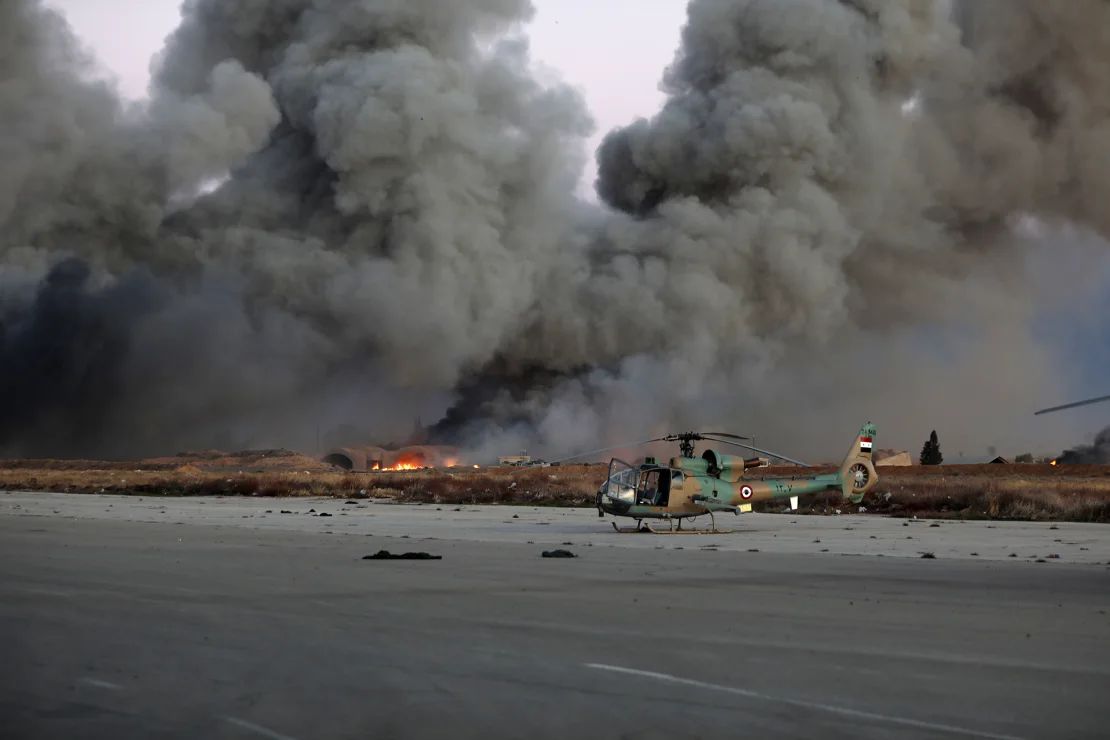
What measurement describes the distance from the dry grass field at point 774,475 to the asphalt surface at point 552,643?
517 inches

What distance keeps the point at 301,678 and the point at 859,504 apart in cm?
3128

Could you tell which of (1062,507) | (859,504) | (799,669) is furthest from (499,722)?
(859,504)

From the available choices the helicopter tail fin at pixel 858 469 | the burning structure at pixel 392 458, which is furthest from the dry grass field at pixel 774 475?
the burning structure at pixel 392 458

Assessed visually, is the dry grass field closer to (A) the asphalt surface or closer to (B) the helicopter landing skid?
(B) the helicopter landing skid

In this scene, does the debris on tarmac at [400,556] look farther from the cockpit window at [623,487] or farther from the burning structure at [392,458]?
the burning structure at [392,458]

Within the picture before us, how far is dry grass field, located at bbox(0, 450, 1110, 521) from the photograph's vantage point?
34188mm

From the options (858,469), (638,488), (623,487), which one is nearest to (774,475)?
(858,469)

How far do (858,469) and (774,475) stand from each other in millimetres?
25760

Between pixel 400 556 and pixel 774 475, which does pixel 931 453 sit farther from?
pixel 400 556

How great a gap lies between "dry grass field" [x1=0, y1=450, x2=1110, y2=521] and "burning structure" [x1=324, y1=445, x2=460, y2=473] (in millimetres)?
6369

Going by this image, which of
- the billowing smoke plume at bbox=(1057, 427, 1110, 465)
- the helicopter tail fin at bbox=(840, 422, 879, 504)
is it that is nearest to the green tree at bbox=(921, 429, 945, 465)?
the billowing smoke plume at bbox=(1057, 427, 1110, 465)

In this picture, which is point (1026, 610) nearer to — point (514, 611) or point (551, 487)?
point (514, 611)

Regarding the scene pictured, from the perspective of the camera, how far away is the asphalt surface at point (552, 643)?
7.22 m

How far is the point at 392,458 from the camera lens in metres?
89.2
